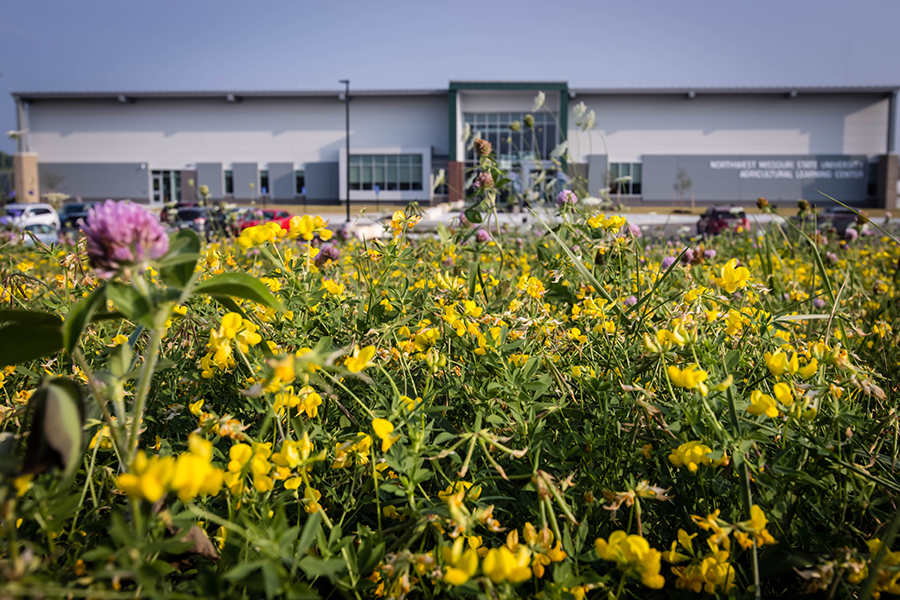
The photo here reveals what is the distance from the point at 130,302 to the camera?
603 mm

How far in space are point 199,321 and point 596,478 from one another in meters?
0.97

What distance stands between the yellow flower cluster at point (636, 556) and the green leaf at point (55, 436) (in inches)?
21.8

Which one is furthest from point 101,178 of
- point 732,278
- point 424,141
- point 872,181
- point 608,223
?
point 872,181

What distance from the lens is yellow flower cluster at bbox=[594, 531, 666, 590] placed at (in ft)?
2.08

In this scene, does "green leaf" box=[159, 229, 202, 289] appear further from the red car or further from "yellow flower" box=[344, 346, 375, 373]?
the red car

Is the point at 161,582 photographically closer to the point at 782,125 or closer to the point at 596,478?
the point at 596,478

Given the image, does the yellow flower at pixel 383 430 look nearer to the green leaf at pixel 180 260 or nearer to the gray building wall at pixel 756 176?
the green leaf at pixel 180 260

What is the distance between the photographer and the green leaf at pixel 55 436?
0.52 meters

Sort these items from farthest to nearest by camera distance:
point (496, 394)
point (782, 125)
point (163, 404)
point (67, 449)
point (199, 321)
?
point (782, 125)
point (199, 321)
point (163, 404)
point (496, 394)
point (67, 449)

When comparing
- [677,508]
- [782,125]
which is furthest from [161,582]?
[782,125]

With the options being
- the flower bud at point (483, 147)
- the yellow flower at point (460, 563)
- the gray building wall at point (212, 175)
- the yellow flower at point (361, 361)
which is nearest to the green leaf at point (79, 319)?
the yellow flower at point (361, 361)

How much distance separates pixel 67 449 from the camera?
52 centimetres

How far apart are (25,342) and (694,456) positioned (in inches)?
34.8

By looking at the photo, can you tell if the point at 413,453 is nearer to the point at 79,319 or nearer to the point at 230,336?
the point at 230,336
